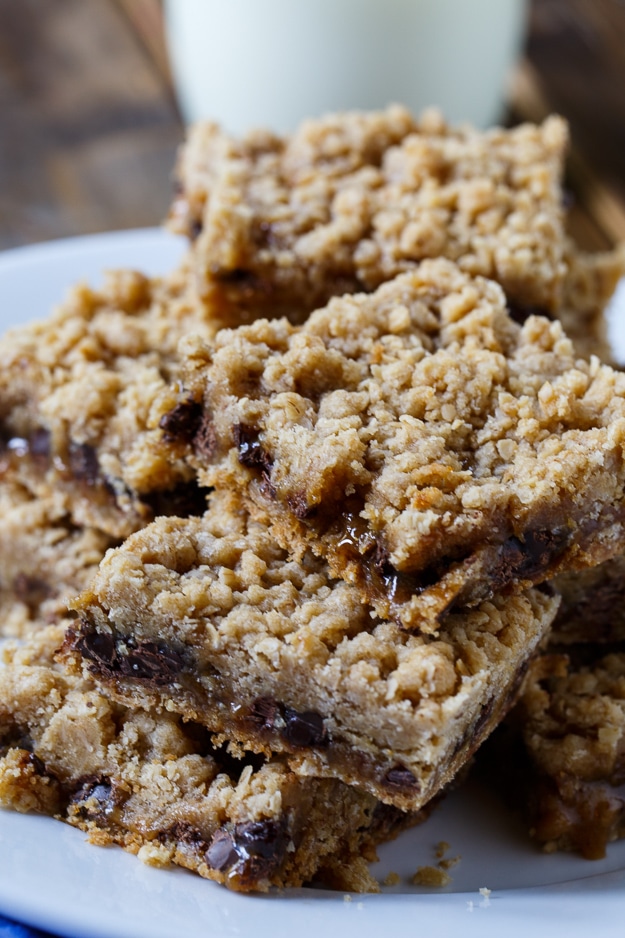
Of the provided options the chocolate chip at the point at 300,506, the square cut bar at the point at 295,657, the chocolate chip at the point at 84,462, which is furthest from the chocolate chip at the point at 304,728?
the chocolate chip at the point at 84,462

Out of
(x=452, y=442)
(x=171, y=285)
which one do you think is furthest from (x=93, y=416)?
(x=452, y=442)

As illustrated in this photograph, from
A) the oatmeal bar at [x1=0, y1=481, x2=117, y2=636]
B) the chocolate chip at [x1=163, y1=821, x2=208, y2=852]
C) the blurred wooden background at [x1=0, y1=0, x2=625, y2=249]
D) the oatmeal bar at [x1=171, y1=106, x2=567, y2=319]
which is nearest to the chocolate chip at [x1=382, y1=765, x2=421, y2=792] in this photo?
the chocolate chip at [x1=163, y1=821, x2=208, y2=852]

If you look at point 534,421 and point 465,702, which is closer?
point 465,702

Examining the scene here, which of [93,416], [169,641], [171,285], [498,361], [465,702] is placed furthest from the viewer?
[171,285]

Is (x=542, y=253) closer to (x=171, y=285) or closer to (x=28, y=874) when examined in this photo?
(x=171, y=285)

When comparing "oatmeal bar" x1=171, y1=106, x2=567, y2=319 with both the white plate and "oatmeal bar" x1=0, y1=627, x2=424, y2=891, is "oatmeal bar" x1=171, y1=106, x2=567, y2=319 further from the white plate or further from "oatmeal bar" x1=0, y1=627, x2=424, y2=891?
the white plate

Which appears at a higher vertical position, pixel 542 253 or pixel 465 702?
pixel 542 253

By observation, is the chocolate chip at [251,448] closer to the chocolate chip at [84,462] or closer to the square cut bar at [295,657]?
the square cut bar at [295,657]
